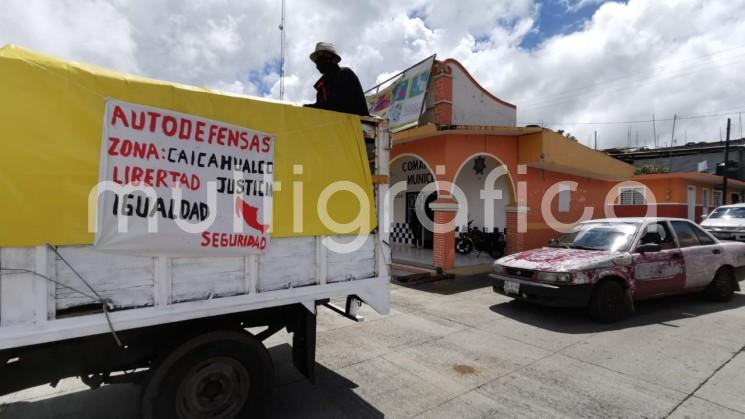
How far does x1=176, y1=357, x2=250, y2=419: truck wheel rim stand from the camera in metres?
2.62

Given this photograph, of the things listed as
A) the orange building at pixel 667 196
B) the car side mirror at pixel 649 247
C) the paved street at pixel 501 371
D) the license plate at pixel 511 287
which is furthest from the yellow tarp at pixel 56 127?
the orange building at pixel 667 196

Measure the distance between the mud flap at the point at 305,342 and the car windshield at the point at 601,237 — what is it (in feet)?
16.3

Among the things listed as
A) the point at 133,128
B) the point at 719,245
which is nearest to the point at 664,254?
the point at 719,245

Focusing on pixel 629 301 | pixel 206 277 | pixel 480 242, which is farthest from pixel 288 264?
pixel 480 242

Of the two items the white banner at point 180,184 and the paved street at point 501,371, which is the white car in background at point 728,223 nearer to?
the paved street at point 501,371

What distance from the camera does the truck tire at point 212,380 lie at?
250cm

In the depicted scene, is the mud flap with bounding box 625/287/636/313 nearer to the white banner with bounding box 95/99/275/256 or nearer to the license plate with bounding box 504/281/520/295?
the license plate with bounding box 504/281/520/295

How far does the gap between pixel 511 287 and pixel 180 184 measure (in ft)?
16.5

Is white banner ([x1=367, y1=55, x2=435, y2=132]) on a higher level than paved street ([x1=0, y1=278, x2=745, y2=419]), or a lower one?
higher

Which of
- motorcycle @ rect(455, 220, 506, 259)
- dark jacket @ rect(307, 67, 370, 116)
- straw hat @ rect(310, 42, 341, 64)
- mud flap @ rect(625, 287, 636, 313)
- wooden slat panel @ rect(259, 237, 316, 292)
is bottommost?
mud flap @ rect(625, 287, 636, 313)

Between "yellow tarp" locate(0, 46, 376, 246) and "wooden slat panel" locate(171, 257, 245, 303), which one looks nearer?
"yellow tarp" locate(0, 46, 376, 246)

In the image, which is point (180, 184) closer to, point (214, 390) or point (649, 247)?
point (214, 390)

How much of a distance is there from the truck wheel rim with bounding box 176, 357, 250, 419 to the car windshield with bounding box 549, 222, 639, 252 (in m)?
5.57

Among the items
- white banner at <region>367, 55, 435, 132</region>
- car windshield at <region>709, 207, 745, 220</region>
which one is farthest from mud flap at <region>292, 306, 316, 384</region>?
car windshield at <region>709, 207, 745, 220</region>
